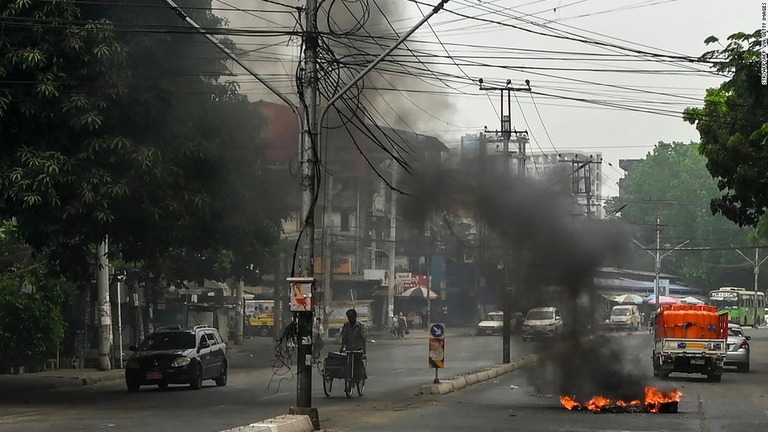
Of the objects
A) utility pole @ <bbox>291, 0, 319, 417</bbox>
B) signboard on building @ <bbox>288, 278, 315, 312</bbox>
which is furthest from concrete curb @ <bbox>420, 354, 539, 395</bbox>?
signboard on building @ <bbox>288, 278, 315, 312</bbox>

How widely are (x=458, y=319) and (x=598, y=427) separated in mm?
35466

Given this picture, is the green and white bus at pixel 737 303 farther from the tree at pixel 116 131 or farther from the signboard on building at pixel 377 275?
the tree at pixel 116 131

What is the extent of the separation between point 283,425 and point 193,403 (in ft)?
25.7

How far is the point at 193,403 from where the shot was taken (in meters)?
22.3

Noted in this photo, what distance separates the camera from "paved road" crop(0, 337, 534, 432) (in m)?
17.5

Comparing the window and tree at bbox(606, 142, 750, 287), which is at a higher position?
tree at bbox(606, 142, 750, 287)

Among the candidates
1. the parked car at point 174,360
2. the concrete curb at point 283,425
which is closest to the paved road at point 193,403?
the parked car at point 174,360

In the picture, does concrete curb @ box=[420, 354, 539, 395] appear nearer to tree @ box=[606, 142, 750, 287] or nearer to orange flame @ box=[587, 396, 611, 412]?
orange flame @ box=[587, 396, 611, 412]

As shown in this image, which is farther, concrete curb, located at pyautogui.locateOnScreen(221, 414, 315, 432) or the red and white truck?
the red and white truck

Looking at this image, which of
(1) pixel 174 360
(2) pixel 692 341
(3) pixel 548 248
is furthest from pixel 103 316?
(2) pixel 692 341

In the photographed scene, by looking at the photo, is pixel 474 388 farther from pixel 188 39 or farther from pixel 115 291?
pixel 115 291

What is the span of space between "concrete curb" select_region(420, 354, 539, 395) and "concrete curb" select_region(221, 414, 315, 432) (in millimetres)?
8278

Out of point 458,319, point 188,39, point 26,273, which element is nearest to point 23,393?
point 26,273

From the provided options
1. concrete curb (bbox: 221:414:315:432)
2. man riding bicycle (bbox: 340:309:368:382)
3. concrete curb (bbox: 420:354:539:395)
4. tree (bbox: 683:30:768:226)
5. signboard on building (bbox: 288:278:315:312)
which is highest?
tree (bbox: 683:30:768:226)
